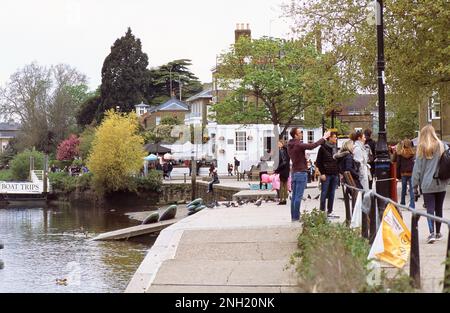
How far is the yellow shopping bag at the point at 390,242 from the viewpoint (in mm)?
8852

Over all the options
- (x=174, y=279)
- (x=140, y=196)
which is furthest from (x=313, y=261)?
(x=140, y=196)

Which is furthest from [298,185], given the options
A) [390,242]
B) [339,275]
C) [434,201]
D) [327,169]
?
[339,275]

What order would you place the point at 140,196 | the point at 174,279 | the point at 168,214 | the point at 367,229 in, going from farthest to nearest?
the point at 140,196 < the point at 168,214 < the point at 367,229 < the point at 174,279

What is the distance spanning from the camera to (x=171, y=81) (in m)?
112

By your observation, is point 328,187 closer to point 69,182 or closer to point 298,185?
point 298,185

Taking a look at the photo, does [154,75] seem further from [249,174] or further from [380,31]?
[380,31]

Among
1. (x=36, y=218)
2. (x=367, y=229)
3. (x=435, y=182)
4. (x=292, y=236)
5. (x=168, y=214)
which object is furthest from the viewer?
(x=36, y=218)

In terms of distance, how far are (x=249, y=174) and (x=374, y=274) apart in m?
46.1

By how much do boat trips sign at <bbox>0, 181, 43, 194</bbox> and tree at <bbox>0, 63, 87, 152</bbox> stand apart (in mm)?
29788

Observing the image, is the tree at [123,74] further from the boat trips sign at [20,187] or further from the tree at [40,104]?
the boat trips sign at [20,187]

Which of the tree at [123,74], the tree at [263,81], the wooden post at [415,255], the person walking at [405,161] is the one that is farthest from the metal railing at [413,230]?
the tree at [123,74]

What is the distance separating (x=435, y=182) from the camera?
12086 millimetres

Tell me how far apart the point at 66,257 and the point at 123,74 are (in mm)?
77552

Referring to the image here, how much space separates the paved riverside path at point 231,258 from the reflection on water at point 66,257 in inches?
71.6
